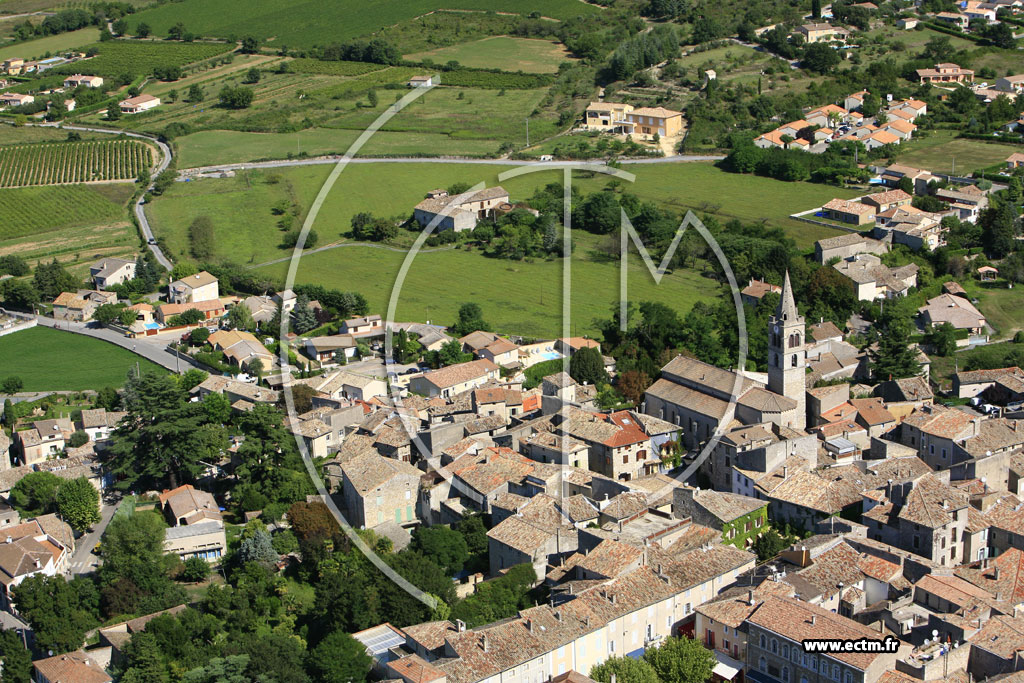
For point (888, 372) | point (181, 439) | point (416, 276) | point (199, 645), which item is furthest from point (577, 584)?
point (416, 276)

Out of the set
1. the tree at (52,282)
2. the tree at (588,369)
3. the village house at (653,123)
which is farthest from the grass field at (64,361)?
the village house at (653,123)

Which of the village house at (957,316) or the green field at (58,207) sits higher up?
the village house at (957,316)

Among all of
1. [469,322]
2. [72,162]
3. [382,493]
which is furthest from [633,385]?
[72,162]

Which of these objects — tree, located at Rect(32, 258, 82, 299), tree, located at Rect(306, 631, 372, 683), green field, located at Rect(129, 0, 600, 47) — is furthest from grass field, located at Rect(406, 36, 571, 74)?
tree, located at Rect(306, 631, 372, 683)

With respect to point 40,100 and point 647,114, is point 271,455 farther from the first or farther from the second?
point 40,100

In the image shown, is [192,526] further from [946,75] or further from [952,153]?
[946,75]

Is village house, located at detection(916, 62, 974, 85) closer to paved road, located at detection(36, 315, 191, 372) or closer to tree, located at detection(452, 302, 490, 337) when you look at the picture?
tree, located at detection(452, 302, 490, 337)

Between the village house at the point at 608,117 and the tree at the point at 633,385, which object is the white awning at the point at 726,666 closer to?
the tree at the point at 633,385

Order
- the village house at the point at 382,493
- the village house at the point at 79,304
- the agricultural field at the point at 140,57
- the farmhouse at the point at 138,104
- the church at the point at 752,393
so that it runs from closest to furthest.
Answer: the village house at the point at 382,493 < the church at the point at 752,393 < the village house at the point at 79,304 < the farmhouse at the point at 138,104 < the agricultural field at the point at 140,57
